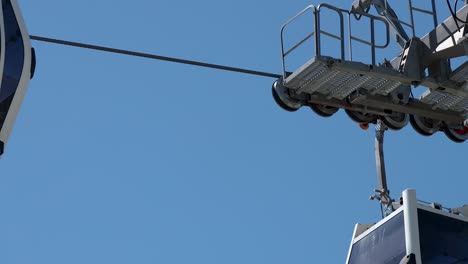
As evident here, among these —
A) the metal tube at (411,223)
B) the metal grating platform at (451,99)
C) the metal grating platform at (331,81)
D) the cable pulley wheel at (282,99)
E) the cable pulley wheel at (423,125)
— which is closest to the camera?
the metal grating platform at (331,81)

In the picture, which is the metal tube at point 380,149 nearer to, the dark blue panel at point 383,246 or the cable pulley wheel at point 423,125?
the cable pulley wheel at point 423,125

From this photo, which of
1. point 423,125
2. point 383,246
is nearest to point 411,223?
point 383,246

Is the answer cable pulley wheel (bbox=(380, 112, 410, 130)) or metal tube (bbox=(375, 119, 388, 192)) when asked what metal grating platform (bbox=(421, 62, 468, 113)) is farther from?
metal tube (bbox=(375, 119, 388, 192))

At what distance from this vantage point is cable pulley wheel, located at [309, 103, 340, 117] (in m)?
24.7

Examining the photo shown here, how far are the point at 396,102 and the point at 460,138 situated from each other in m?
2.23

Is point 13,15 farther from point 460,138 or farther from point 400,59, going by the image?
point 460,138

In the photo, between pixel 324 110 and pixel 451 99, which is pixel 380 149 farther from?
pixel 451 99

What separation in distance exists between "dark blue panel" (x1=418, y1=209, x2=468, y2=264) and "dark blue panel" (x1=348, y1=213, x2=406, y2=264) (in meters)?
0.28

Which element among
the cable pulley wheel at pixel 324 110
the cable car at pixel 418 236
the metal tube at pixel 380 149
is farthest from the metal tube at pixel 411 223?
the cable pulley wheel at pixel 324 110

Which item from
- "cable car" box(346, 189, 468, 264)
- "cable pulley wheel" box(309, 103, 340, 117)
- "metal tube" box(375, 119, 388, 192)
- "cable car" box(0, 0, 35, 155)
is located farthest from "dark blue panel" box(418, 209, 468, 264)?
"cable car" box(0, 0, 35, 155)

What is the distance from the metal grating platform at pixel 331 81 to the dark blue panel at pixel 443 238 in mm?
1961

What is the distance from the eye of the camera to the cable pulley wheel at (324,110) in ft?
81.1

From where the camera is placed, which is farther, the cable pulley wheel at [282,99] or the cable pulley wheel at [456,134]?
the cable pulley wheel at [456,134]

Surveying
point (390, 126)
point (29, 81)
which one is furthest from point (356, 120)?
point (29, 81)
